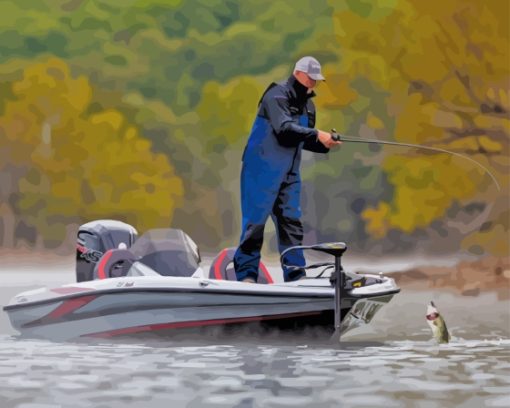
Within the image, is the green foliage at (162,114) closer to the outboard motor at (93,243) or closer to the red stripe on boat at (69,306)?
the outboard motor at (93,243)

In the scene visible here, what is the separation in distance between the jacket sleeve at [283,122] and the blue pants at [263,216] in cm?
36

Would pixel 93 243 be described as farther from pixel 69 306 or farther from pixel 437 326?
pixel 437 326

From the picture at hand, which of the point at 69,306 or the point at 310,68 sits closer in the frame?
A: the point at 310,68

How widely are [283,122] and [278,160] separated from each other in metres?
0.33

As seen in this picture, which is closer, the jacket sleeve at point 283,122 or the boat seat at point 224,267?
the jacket sleeve at point 283,122

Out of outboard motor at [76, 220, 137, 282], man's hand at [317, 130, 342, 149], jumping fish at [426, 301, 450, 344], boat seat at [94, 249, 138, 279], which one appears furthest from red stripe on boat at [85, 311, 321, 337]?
man's hand at [317, 130, 342, 149]

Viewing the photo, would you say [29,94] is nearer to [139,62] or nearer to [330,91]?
[139,62]

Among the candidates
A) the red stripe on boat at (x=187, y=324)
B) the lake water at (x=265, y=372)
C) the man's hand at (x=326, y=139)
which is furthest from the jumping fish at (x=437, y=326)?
the man's hand at (x=326, y=139)

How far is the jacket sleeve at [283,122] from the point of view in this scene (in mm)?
11945

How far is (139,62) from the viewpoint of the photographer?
4284 centimetres

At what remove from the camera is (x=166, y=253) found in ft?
42.0

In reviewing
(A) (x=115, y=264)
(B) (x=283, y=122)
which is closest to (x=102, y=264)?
(A) (x=115, y=264)

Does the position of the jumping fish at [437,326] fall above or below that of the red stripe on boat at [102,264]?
below

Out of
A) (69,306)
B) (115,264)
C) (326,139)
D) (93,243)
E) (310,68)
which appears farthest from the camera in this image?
(93,243)
